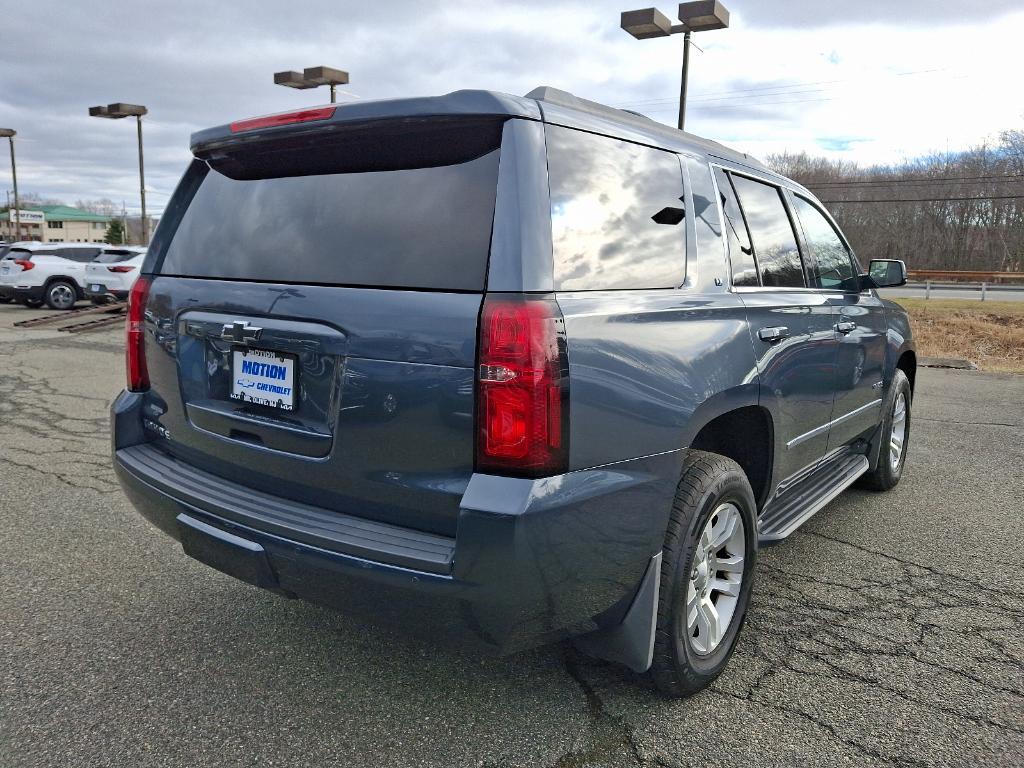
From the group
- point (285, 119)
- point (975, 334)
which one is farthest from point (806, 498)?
point (975, 334)

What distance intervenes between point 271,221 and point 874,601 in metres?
2.89

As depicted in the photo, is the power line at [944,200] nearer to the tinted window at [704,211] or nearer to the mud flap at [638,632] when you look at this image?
the tinted window at [704,211]

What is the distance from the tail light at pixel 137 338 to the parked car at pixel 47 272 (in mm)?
19381

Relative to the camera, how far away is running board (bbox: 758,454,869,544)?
320cm

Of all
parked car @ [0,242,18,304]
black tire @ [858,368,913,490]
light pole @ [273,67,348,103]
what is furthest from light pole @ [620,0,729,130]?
parked car @ [0,242,18,304]

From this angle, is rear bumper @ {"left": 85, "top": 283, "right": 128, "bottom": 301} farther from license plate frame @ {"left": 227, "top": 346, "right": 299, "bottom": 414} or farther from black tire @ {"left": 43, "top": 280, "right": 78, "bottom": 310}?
license plate frame @ {"left": 227, "top": 346, "right": 299, "bottom": 414}

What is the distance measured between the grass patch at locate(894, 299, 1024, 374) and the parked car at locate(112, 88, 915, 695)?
11.2m

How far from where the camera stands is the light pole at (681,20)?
42.7 feet

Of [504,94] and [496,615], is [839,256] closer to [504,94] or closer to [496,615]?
[504,94]

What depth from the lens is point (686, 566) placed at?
242 cm

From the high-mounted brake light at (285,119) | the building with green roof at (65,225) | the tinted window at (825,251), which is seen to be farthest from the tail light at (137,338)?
the building with green roof at (65,225)

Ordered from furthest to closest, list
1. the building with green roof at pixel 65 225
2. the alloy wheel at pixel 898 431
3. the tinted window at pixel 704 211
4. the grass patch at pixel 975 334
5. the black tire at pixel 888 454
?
1. the building with green roof at pixel 65 225
2. the grass patch at pixel 975 334
3. the alloy wheel at pixel 898 431
4. the black tire at pixel 888 454
5. the tinted window at pixel 704 211

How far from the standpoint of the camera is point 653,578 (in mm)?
2326

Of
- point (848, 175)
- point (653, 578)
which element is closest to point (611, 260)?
point (653, 578)
